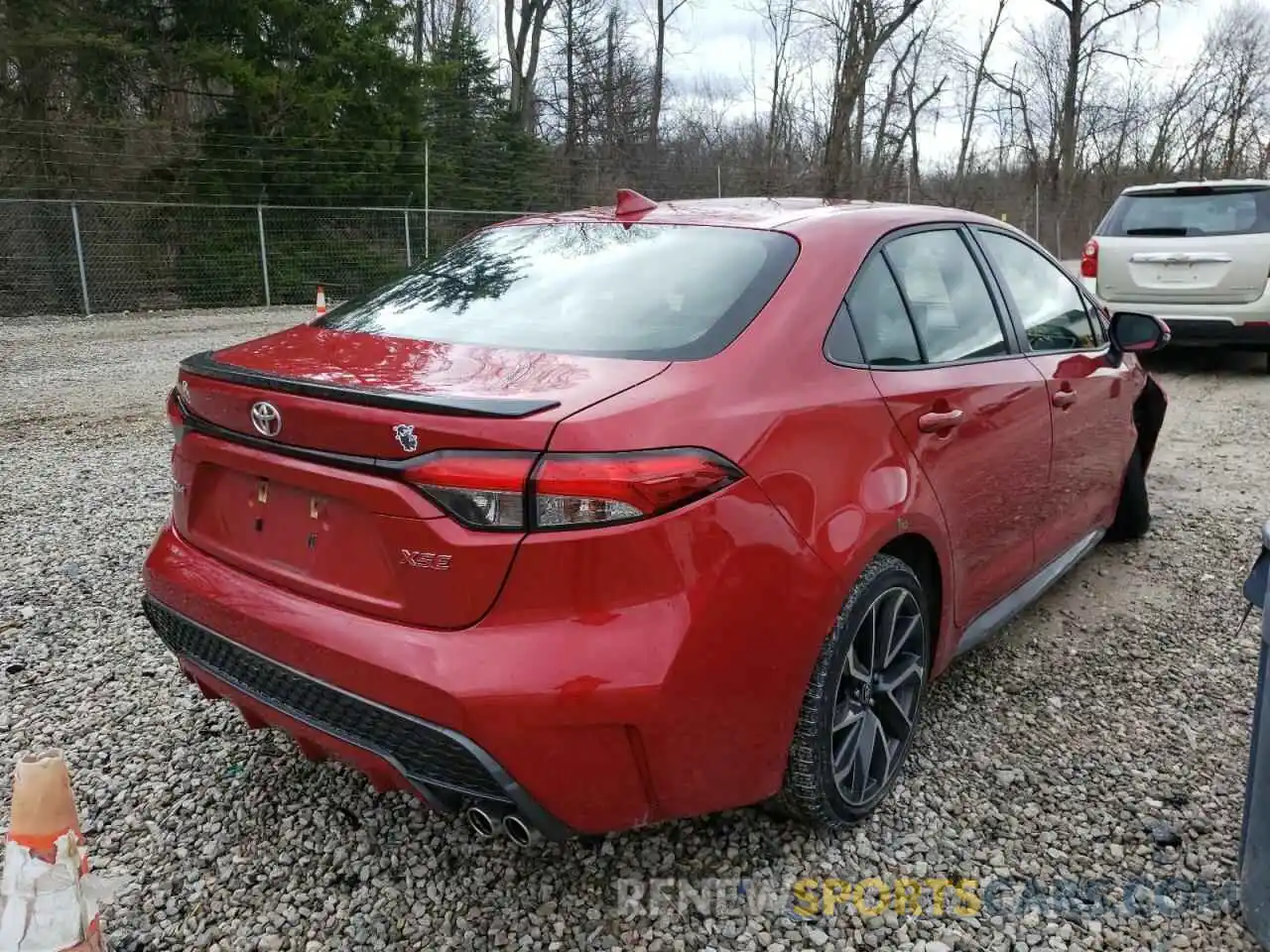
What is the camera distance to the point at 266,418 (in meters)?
2.07

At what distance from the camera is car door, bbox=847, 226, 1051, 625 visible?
2.53 meters

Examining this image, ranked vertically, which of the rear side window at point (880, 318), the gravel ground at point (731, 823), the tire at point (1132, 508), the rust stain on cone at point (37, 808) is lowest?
the gravel ground at point (731, 823)

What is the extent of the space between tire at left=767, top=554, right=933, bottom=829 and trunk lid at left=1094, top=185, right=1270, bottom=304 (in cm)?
702

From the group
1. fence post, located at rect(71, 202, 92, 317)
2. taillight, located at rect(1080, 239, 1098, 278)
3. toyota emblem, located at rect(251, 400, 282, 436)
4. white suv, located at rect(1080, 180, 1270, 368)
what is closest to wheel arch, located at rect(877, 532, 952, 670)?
toyota emblem, located at rect(251, 400, 282, 436)

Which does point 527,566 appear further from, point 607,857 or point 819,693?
point 607,857

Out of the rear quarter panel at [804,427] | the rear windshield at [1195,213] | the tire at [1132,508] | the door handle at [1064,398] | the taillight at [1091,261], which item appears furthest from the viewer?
the taillight at [1091,261]

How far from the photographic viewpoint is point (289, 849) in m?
2.42

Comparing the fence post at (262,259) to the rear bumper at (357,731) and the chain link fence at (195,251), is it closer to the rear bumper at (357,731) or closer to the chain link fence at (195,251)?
the chain link fence at (195,251)

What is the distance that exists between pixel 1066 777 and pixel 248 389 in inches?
93.1

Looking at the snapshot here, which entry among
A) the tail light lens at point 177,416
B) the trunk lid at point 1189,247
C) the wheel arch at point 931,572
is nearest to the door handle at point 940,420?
the wheel arch at point 931,572

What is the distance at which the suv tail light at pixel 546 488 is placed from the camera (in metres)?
1.80

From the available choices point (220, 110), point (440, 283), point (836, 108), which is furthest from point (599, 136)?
point (440, 283)

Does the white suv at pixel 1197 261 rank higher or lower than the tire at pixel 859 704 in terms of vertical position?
higher

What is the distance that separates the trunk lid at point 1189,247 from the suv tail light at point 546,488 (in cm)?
804
